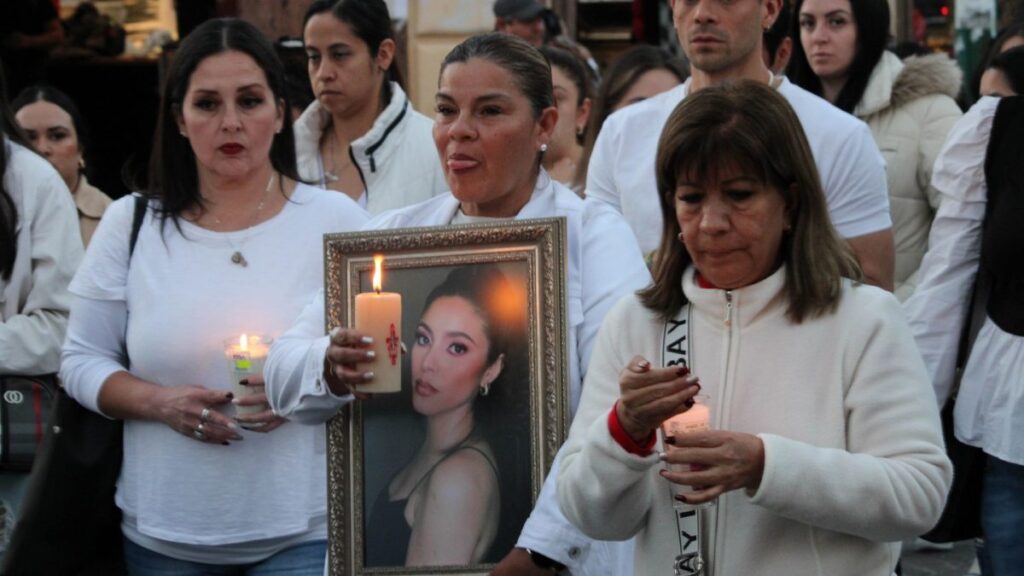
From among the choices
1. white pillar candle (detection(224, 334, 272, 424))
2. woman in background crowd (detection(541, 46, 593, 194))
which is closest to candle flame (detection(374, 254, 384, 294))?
white pillar candle (detection(224, 334, 272, 424))

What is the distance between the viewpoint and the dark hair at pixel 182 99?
5199 mm

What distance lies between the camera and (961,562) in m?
8.67

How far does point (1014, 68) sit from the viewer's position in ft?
20.2

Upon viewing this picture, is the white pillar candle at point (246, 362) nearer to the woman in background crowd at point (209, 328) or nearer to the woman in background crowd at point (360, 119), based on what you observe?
the woman in background crowd at point (209, 328)

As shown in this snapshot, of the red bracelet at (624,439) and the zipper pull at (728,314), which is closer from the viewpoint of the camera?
the red bracelet at (624,439)

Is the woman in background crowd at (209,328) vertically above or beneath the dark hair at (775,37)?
beneath

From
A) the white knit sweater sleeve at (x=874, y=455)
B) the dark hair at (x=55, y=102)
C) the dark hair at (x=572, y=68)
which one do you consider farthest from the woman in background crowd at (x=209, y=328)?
the dark hair at (x=55, y=102)

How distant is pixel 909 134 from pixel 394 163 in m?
2.30

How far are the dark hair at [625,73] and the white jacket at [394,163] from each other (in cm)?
125

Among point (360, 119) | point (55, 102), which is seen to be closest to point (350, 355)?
point (360, 119)

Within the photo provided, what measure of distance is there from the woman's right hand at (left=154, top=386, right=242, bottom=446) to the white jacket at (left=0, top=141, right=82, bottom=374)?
1.31 metres

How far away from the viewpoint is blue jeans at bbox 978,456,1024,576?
5449 mm

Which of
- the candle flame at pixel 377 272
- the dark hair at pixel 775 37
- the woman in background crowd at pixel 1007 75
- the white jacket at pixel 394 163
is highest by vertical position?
the dark hair at pixel 775 37

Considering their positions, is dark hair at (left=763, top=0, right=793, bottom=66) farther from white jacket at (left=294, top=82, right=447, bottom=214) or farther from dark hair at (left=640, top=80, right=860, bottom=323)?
dark hair at (left=640, top=80, right=860, bottom=323)
